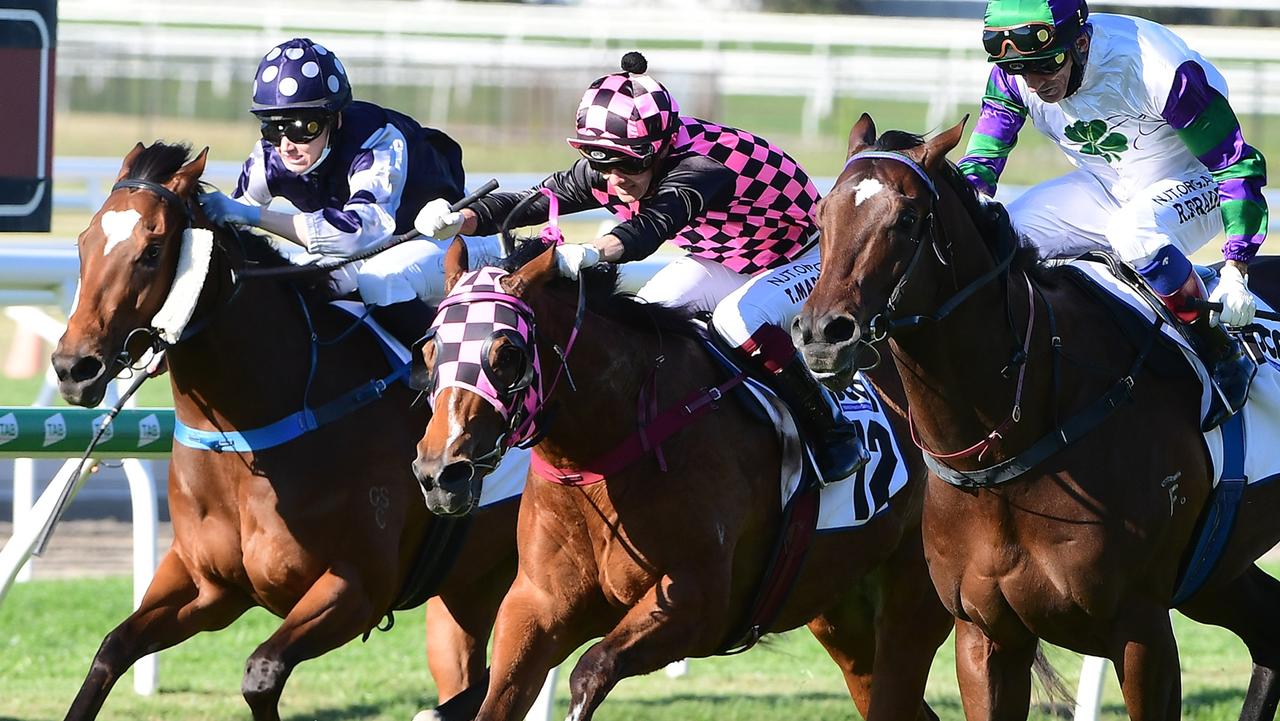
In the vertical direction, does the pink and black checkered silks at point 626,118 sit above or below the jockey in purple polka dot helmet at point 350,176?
above

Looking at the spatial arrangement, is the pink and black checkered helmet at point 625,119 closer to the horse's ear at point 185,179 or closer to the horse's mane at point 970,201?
the horse's mane at point 970,201

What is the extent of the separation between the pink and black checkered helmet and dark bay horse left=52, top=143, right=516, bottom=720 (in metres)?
0.98

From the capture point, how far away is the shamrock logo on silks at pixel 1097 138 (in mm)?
4906

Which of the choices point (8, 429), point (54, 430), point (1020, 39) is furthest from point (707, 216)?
point (8, 429)

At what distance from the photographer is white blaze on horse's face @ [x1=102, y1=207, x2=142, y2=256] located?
176 inches

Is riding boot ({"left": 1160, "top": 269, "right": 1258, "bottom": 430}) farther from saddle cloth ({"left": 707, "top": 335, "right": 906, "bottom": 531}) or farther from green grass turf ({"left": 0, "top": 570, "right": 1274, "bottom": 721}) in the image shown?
green grass turf ({"left": 0, "top": 570, "right": 1274, "bottom": 721})

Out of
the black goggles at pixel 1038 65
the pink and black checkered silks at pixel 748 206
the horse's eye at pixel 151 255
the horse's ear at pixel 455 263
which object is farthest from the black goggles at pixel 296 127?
the black goggles at pixel 1038 65

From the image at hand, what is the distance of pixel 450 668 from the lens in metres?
5.44

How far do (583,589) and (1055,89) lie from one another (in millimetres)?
1832

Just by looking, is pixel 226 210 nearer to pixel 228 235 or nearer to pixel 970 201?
pixel 228 235

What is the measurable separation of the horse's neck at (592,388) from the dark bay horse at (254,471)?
2.55 ft

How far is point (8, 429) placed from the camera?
18.3 ft

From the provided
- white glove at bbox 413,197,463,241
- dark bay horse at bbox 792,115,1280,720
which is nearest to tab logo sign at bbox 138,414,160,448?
white glove at bbox 413,197,463,241

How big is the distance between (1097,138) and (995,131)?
0.29 metres
